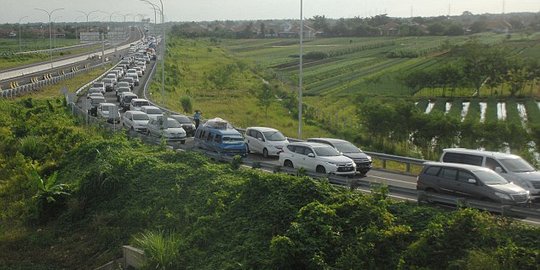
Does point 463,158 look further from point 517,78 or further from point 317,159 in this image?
point 517,78

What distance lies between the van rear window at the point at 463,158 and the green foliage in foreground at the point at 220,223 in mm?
5353

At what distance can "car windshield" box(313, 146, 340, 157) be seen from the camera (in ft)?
77.5

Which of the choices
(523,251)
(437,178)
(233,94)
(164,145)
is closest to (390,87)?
(233,94)

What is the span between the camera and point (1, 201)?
26.4 m

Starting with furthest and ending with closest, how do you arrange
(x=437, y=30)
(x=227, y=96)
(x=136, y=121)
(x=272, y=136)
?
(x=437, y=30), (x=227, y=96), (x=136, y=121), (x=272, y=136)

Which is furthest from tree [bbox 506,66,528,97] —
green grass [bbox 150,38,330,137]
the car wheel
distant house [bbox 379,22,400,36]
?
distant house [bbox 379,22,400,36]

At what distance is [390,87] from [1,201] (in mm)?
62137

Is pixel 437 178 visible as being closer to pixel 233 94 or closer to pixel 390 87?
pixel 233 94

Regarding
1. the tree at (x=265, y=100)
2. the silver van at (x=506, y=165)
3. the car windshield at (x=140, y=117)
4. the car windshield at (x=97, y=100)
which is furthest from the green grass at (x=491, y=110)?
the car windshield at (x=97, y=100)

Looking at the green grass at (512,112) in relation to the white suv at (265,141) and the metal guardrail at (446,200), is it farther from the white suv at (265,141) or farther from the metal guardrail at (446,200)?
the metal guardrail at (446,200)

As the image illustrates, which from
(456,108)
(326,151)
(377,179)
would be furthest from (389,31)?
(326,151)

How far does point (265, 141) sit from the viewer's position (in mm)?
29516

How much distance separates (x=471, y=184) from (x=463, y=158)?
12.6 feet

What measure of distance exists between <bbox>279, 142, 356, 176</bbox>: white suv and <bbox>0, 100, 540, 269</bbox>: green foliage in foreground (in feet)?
9.61
